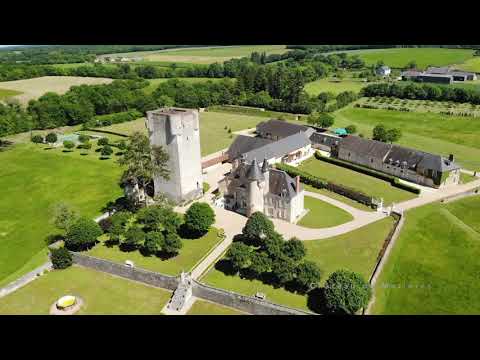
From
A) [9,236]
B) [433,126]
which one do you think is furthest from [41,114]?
[433,126]

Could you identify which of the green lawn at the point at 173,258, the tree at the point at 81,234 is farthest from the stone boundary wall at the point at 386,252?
the tree at the point at 81,234

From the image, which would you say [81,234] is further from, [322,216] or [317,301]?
[322,216]

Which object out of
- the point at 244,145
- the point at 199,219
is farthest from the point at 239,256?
the point at 244,145

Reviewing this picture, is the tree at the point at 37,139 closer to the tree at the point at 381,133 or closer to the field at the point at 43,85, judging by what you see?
the field at the point at 43,85

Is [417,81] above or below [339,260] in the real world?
above

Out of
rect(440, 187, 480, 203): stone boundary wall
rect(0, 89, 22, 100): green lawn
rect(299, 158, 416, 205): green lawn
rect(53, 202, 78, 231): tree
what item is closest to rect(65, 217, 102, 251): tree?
rect(53, 202, 78, 231): tree

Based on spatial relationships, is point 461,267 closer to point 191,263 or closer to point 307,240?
point 307,240
